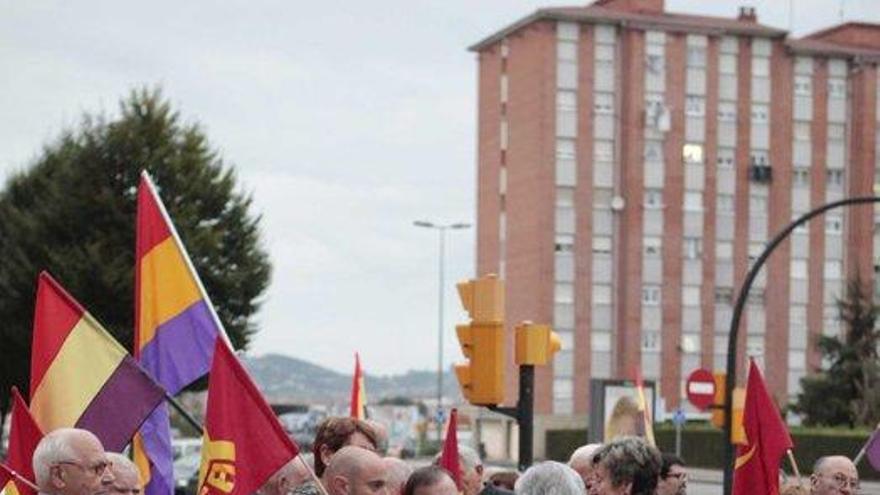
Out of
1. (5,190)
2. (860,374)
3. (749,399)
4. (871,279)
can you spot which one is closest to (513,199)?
(871,279)

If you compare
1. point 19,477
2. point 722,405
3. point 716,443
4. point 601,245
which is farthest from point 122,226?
point 601,245

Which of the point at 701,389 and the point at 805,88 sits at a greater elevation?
the point at 805,88

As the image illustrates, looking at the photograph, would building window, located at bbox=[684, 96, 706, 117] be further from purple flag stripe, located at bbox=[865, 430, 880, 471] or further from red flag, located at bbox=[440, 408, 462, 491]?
red flag, located at bbox=[440, 408, 462, 491]

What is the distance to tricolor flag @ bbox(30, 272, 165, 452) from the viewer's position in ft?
35.6

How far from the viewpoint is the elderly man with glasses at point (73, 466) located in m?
9.40

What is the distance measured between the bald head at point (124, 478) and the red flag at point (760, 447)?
14.7ft

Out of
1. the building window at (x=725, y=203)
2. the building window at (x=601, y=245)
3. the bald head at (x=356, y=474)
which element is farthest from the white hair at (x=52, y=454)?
the building window at (x=725, y=203)

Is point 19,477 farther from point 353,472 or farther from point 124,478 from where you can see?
point 353,472

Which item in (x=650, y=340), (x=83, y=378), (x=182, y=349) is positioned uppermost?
(x=182, y=349)

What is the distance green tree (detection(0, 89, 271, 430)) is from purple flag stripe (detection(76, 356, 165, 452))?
1403 inches

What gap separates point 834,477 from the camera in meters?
11.7

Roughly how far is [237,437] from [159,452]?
2542 millimetres

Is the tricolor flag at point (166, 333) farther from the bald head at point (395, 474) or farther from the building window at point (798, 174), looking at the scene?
the building window at point (798, 174)

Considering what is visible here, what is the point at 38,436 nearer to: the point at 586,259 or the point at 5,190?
the point at 5,190
